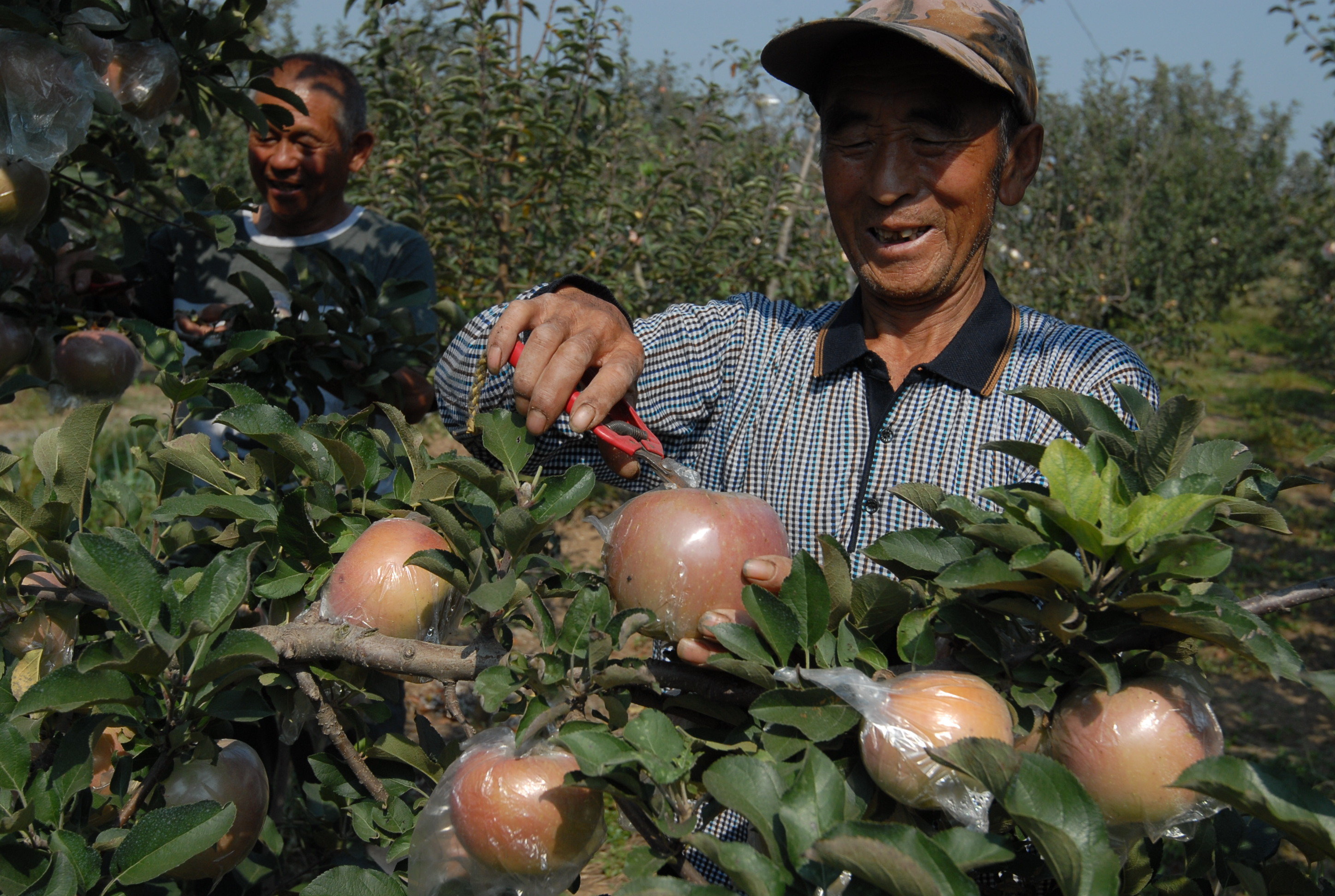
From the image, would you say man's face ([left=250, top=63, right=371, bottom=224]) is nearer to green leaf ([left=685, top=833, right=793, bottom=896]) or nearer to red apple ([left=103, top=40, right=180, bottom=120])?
red apple ([left=103, top=40, right=180, bottom=120])

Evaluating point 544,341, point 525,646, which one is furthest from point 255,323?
point 525,646

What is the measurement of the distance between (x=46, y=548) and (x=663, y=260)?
408cm

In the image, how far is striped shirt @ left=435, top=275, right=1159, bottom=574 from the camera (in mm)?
1465

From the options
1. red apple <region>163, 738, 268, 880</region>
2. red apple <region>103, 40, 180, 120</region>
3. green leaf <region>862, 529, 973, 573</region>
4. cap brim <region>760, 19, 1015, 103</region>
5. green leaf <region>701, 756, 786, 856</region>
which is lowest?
red apple <region>163, 738, 268, 880</region>

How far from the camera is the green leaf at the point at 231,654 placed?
0.80 m

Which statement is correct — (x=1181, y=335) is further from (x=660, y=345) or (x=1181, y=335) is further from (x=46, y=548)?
(x=46, y=548)

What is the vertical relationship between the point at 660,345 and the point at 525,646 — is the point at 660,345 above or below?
above

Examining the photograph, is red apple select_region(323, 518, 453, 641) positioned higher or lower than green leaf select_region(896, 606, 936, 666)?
lower

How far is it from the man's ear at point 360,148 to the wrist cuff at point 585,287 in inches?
65.7

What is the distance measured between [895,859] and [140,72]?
1647mm

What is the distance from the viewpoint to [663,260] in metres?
4.90

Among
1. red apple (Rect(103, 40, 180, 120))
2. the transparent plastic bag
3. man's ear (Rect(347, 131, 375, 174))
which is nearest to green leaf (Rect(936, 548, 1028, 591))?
the transparent plastic bag

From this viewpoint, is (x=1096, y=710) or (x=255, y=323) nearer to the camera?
(x=1096, y=710)

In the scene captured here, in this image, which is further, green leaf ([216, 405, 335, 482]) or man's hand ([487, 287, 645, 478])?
man's hand ([487, 287, 645, 478])
